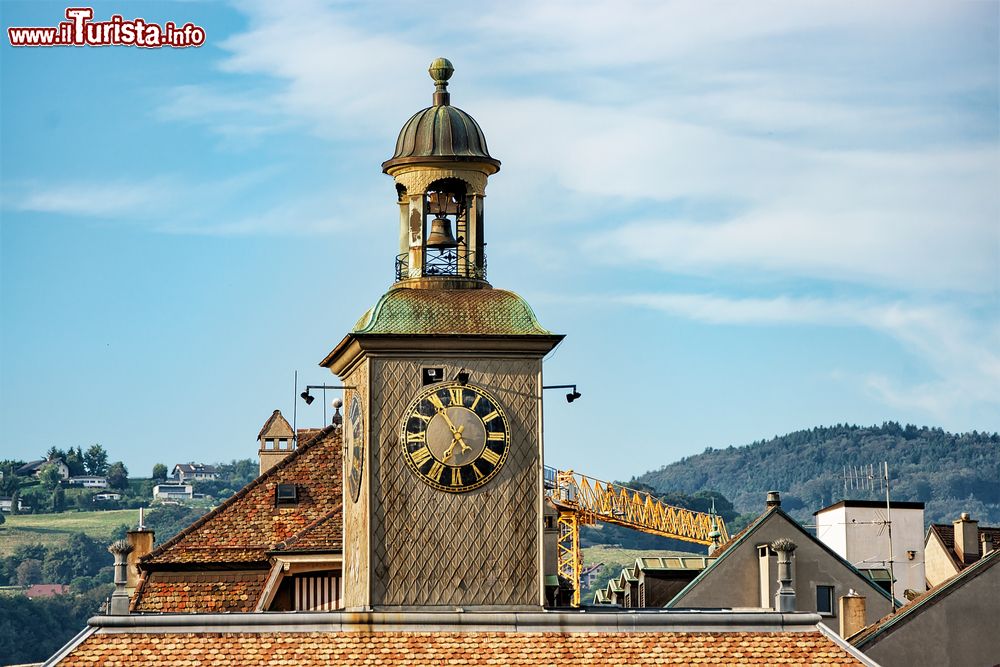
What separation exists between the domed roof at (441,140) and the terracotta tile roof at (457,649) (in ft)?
38.4

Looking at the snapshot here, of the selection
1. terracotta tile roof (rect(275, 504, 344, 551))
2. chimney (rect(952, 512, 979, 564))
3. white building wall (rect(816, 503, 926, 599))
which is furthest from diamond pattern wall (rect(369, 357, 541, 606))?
chimney (rect(952, 512, 979, 564))

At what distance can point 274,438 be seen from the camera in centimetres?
9206

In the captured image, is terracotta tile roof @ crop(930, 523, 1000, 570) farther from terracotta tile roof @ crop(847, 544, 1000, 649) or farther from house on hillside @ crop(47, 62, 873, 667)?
house on hillside @ crop(47, 62, 873, 667)

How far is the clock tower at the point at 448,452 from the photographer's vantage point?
59.0 metres

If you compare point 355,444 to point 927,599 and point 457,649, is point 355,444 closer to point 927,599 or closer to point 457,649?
point 457,649

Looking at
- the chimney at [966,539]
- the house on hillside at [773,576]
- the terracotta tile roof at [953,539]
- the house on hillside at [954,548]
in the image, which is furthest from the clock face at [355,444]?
the chimney at [966,539]

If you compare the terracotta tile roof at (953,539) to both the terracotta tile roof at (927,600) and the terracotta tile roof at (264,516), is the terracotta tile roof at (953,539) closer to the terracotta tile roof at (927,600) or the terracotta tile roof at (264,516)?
the terracotta tile roof at (927,600)

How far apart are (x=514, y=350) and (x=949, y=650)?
18.5 metres

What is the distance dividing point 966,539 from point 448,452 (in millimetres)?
52448

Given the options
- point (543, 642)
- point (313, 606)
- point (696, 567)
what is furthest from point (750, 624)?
point (696, 567)

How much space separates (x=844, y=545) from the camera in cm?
10188

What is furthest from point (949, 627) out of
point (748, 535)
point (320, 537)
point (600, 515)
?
point (600, 515)

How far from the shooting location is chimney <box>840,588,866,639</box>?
76.6 meters

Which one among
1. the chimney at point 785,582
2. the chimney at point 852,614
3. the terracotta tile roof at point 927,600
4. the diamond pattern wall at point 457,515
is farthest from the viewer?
the chimney at point 852,614
